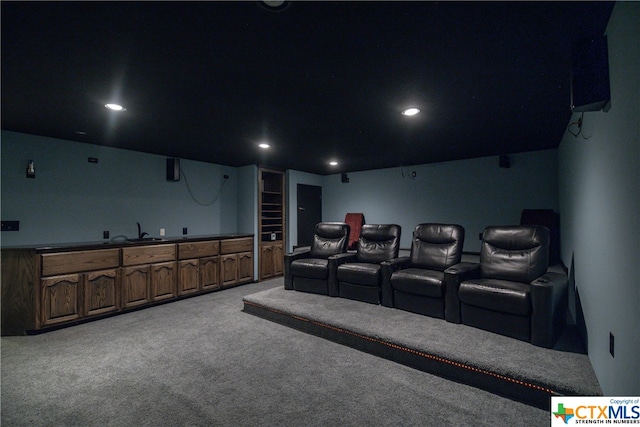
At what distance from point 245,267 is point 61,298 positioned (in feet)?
8.86

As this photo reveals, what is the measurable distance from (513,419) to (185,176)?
5.41 meters

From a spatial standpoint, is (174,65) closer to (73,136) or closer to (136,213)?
(73,136)

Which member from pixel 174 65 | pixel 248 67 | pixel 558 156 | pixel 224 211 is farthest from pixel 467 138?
pixel 224 211

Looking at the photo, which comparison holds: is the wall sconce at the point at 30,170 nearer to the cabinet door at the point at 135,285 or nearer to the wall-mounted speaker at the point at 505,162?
the cabinet door at the point at 135,285

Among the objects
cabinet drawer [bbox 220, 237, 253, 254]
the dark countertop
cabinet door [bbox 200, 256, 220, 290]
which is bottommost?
cabinet door [bbox 200, 256, 220, 290]

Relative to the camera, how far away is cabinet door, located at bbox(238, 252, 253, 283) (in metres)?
5.51

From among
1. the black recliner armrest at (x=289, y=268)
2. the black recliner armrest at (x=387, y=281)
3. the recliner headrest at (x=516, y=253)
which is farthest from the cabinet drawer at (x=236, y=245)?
the recliner headrest at (x=516, y=253)

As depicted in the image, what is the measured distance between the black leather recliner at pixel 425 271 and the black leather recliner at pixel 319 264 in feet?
2.70

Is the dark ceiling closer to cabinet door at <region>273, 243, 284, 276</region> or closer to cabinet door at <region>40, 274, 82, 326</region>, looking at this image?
cabinet door at <region>40, 274, 82, 326</region>

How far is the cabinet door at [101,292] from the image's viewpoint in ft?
11.8

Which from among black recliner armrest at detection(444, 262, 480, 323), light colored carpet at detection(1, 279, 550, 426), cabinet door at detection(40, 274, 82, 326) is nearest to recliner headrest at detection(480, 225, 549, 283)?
black recliner armrest at detection(444, 262, 480, 323)

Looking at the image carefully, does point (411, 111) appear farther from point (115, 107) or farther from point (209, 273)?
point (209, 273)

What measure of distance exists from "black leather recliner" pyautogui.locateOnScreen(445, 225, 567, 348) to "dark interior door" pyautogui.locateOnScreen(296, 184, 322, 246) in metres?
4.23

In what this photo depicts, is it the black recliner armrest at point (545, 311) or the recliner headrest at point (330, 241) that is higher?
the recliner headrest at point (330, 241)
